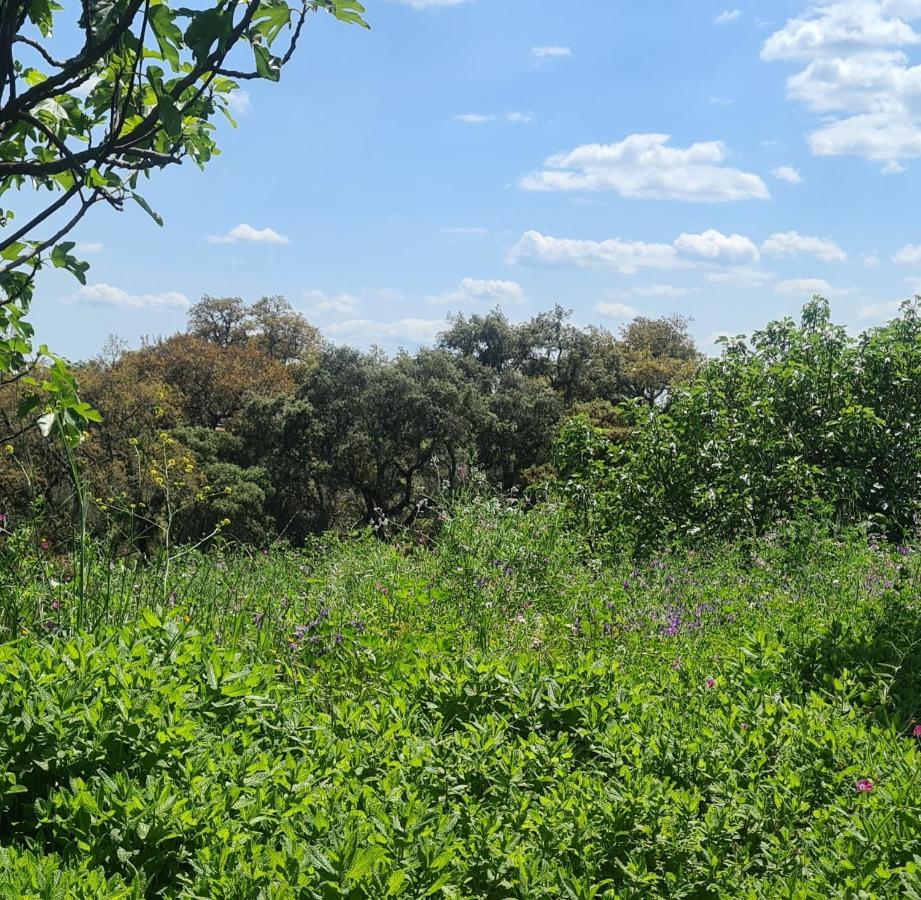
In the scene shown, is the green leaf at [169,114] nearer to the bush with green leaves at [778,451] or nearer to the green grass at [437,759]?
the green grass at [437,759]

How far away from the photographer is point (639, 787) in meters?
2.72

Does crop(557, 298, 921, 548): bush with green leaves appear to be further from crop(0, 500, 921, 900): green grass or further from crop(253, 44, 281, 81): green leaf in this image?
crop(253, 44, 281, 81): green leaf

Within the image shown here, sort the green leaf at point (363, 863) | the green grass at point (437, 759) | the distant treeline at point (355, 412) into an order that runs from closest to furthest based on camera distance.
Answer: the green leaf at point (363, 863)
the green grass at point (437, 759)
the distant treeline at point (355, 412)

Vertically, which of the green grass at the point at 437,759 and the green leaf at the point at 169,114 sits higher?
the green leaf at the point at 169,114

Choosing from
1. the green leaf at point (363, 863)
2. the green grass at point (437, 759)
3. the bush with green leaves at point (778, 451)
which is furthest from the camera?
the bush with green leaves at point (778, 451)

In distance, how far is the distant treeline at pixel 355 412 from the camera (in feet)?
80.0

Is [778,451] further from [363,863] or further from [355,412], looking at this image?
[355,412]

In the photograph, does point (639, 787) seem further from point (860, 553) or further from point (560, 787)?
point (860, 553)

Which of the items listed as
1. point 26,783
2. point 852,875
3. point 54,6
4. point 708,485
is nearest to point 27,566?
point 26,783

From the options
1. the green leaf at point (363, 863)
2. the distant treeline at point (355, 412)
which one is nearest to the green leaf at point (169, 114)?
the green leaf at point (363, 863)

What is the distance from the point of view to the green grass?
2.33 meters

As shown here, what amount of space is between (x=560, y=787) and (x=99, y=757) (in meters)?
1.42

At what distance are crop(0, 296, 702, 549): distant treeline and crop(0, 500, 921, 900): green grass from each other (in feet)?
58.1

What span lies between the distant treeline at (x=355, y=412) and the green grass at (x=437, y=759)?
58.1 feet
